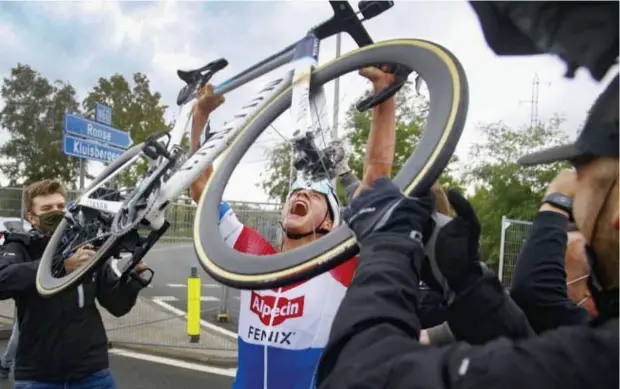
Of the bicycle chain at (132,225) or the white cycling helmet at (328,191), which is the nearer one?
the white cycling helmet at (328,191)

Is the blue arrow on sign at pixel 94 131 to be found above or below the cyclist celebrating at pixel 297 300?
above

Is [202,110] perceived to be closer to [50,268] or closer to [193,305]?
[50,268]

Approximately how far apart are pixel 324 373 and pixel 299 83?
1286mm

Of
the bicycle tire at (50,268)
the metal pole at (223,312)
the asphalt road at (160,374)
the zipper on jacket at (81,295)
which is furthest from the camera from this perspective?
the metal pole at (223,312)

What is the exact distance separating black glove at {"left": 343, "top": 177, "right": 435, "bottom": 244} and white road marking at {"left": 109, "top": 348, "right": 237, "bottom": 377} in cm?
548

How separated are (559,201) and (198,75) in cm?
181

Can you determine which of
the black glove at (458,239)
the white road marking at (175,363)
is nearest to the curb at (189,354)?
the white road marking at (175,363)

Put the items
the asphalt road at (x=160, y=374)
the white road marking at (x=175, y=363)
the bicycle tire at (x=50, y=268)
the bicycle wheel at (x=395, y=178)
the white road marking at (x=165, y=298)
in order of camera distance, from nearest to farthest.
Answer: the bicycle wheel at (x=395, y=178)
the bicycle tire at (x=50, y=268)
the asphalt road at (x=160, y=374)
the white road marking at (x=175, y=363)
the white road marking at (x=165, y=298)

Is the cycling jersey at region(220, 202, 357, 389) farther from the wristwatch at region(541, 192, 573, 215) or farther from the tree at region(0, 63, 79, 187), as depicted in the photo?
the tree at region(0, 63, 79, 187)

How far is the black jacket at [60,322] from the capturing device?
2830 mm

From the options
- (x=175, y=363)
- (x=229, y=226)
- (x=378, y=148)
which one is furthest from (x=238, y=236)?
(x=175, y=363)

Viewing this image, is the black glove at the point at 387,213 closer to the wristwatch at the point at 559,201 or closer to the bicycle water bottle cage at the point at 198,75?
the wristwatch at the point at 559,201

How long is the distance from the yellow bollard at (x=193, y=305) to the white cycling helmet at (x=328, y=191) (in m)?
4.89

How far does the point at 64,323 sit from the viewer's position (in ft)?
9.48
